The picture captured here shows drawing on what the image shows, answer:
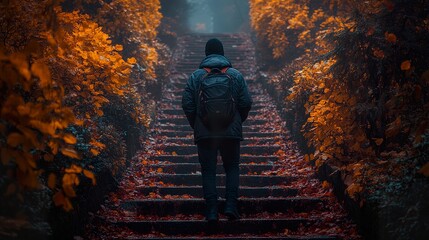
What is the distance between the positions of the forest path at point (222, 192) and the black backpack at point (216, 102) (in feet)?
3.60

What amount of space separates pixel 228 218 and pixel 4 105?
3103mm

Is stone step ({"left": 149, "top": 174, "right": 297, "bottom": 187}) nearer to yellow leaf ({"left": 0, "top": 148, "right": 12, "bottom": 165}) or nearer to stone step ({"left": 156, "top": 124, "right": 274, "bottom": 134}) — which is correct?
stone step ({"left": 156, "top": 124, "right": 274, "bottom": 134})

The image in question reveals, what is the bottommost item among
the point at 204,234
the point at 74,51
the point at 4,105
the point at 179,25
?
the point at 204,234

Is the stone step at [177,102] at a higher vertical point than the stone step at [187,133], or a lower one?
higher

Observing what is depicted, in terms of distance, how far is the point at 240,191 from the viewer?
6523 millimetres

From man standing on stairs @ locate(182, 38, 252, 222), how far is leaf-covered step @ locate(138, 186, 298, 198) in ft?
4.09

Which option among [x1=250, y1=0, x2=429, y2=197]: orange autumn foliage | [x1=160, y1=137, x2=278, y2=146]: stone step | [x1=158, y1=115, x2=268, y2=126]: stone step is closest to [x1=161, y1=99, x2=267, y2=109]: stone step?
[x1=158, y1=115, x2=268, y2=126]: stone step

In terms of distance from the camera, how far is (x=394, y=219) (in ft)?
13.2

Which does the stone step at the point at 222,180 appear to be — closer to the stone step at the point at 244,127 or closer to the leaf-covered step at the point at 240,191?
the leaf-covered step at the point at 240,191

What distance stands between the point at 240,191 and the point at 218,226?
4.60 ft

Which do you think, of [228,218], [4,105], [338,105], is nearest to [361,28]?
[338,105]

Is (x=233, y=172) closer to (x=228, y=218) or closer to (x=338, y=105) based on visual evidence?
(x=228, y=218)

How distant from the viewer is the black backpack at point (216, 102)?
5.07 meters

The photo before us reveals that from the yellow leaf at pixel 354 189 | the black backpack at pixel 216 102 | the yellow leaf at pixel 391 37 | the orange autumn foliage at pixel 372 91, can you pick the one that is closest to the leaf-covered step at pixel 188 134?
the orange autumn foliage at pixel 372 91
